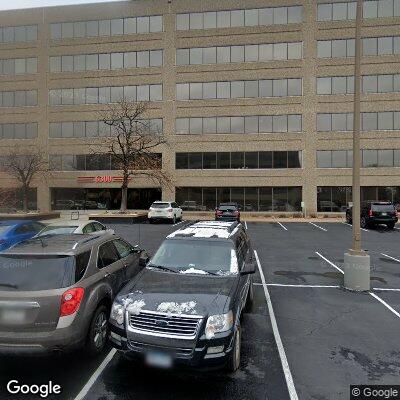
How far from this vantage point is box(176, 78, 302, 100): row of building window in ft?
118

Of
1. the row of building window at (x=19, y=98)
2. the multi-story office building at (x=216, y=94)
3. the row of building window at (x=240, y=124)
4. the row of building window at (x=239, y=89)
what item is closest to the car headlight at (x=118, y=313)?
the multi-story office building at (x=216, y=94)

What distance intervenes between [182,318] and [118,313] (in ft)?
3.04

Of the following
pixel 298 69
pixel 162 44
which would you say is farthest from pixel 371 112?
pixel 162 44

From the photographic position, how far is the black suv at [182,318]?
430 cm

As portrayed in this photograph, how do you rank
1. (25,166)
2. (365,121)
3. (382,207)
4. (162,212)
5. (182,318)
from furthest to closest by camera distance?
(365,121) → (25,166) → (162,212) → (382,207) → (182,318)

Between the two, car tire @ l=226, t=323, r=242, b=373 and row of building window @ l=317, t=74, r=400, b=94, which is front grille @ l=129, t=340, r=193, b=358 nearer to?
car tire @ l=226, t=323, r=242, b=373

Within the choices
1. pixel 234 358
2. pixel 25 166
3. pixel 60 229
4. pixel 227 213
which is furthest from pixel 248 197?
pixel 234 358

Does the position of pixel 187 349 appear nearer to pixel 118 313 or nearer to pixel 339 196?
pixel 118 313

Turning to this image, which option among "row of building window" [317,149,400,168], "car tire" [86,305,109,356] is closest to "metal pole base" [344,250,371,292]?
"car tire" [86,305,109,356]

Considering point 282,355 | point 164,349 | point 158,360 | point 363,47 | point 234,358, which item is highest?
point 363,47

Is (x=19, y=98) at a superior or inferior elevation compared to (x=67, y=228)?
superior

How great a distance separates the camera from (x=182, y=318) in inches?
173

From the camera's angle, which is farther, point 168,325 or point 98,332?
point 98,332

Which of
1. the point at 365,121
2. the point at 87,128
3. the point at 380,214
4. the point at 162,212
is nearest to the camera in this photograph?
the point at 380,214
